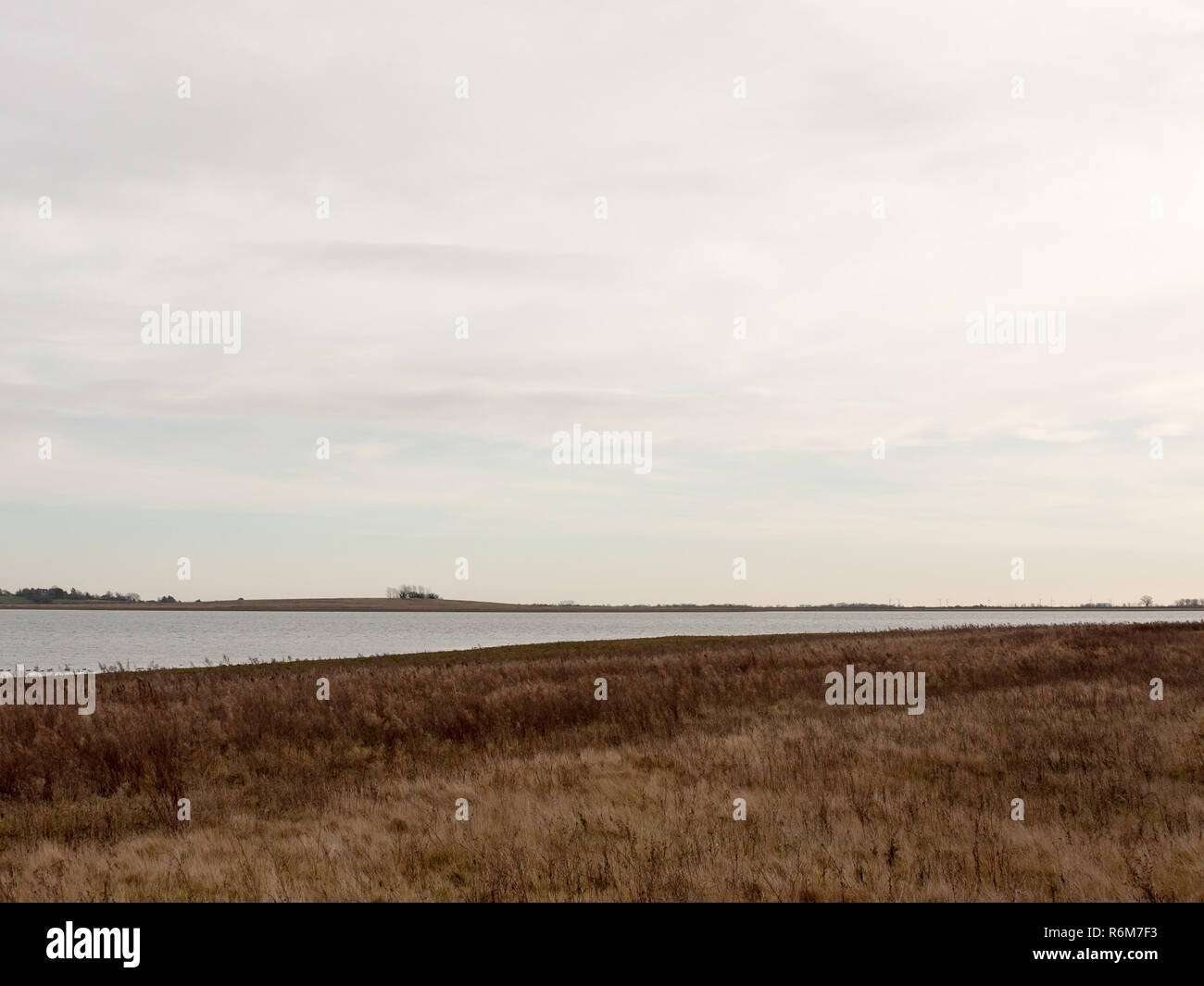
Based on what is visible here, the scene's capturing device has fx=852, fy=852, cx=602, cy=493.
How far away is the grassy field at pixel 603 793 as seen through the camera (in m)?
7.95

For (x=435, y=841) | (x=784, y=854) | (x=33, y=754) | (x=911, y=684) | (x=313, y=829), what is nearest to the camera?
(x=784, y=854)

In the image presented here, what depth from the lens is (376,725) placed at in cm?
1808

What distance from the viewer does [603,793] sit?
11.6 m

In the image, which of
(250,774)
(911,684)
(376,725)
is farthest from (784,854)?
(911,684)

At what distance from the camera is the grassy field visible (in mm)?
7949

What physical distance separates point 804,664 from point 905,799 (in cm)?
1984

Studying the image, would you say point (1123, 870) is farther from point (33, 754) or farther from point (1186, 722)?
point (33, 754)

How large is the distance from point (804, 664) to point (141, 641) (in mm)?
71750

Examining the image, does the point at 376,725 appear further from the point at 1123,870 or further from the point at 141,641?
the point at 141,641

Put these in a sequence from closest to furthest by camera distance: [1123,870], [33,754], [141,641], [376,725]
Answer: [1123,870]
[33,754]
[376,725]
[141,641]
